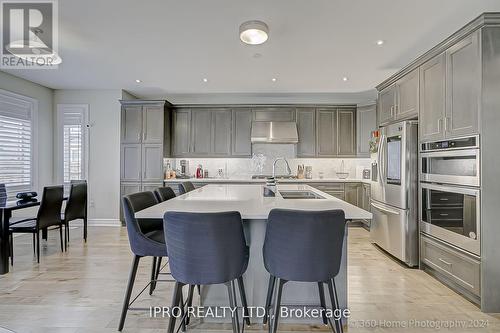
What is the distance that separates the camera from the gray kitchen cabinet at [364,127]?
5.63 metres

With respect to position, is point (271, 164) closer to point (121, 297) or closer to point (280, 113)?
point (280, 113)

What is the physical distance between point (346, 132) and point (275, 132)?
148 centimetres

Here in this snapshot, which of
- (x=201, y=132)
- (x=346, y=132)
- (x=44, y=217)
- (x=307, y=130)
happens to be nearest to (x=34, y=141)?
(x=44, y=217)

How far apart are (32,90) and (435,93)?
629 centimetres

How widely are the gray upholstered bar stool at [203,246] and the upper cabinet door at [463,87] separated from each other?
2.33 m

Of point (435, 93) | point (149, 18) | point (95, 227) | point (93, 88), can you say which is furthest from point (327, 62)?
point (95, 227)

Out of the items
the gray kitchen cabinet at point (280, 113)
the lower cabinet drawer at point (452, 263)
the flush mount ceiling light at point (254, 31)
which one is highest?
the flush mount ceiling light at point (254, 31)

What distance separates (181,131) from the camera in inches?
237

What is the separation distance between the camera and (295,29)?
3.09 metres

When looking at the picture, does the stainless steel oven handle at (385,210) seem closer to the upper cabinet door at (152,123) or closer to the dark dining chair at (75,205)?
the upper cabinet door at (152,123)

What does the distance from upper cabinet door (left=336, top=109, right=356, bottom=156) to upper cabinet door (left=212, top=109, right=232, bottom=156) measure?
226cm

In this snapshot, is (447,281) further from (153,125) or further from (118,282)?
(153,125)

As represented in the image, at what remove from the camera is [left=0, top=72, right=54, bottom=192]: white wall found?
17.1 feet

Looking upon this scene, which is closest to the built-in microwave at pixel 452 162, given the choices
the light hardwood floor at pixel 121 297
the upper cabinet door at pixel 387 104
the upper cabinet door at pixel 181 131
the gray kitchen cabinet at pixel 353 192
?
the upper cabinet door at pixel 387 104
